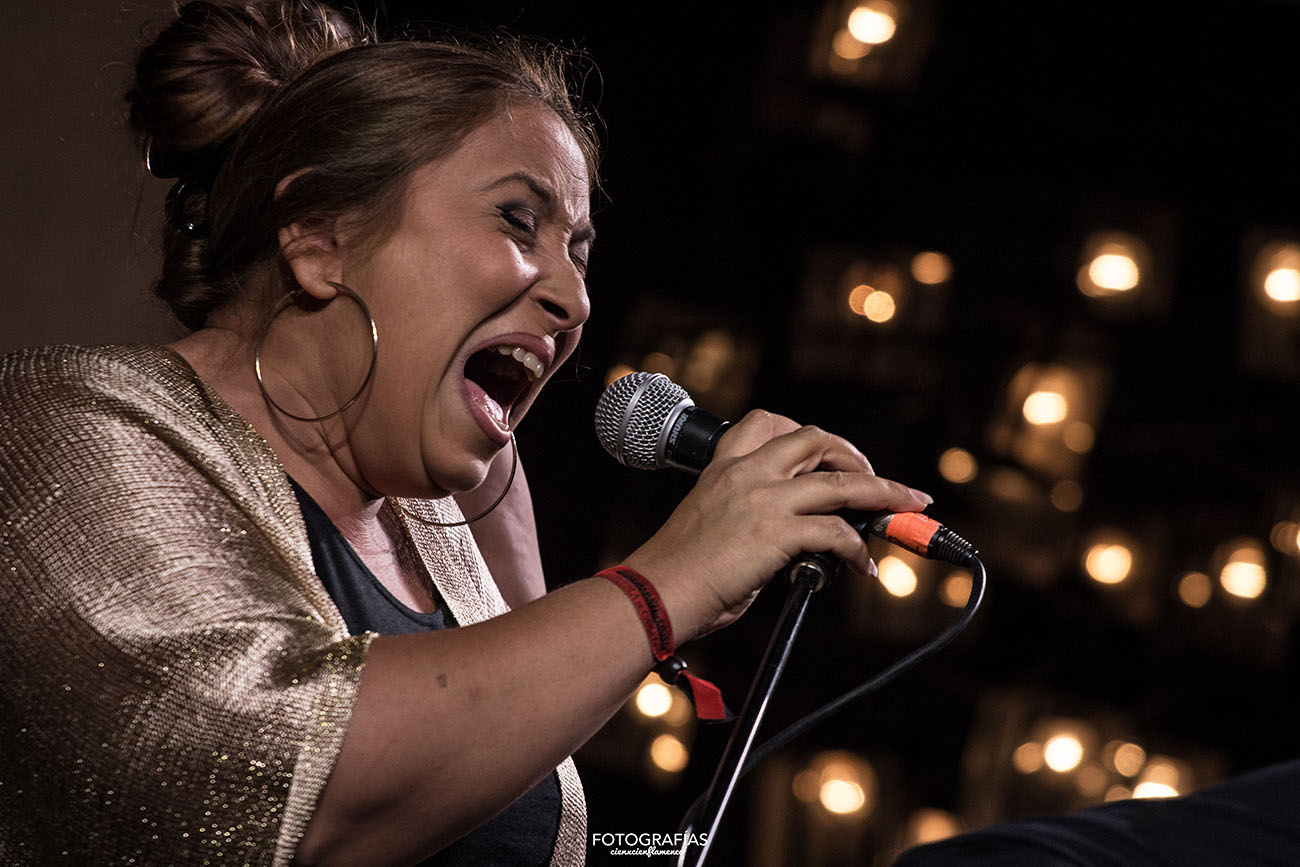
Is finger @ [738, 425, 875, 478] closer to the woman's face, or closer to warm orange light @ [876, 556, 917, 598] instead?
the woman's face

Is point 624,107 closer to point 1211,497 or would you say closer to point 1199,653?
point 1211,497

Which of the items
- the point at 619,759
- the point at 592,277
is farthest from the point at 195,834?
the point at 619,759

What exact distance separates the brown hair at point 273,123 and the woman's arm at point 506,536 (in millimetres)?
488

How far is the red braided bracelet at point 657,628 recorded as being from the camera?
2.66 ft

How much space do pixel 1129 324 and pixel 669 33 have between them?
1242 millimetres

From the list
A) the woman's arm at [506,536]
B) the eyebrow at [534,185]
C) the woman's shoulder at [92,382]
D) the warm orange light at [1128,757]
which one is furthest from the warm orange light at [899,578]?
the woman's shoulder at [92,382]

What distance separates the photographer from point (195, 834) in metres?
0.76

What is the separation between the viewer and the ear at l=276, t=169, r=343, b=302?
1.08 meters

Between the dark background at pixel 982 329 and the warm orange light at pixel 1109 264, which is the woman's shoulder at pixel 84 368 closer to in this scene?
the dark background at pixel 982 329

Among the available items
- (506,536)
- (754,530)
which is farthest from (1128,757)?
(754,530)

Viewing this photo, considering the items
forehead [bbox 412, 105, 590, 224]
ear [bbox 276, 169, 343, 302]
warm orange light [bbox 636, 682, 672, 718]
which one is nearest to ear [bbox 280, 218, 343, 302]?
ear [bbox 276, 169, 343, 302]

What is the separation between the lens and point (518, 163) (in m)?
1.11

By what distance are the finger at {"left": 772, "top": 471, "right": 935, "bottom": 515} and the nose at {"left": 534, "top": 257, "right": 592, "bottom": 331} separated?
377 mm

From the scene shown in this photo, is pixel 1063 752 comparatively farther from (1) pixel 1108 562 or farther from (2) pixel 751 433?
(2) pixel 751 433
